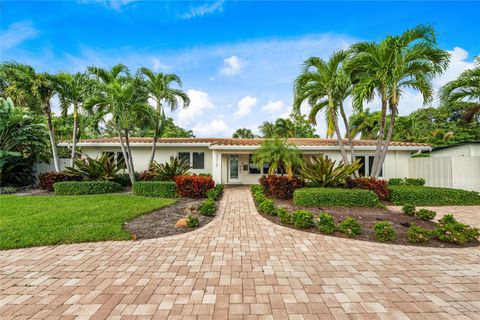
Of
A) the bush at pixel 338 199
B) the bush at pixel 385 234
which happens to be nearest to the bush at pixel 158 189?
the bush at pixel 338 199

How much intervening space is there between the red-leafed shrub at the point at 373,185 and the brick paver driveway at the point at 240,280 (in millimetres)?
4963

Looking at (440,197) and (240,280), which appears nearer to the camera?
(240,280)

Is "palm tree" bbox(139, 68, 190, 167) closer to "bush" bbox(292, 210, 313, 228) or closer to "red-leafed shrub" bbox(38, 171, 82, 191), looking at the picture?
"red-leafed shrub" bbox(38, 171, 82, 191)

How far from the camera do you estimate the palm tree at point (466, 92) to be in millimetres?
8930

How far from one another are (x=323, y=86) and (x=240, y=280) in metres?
9.95

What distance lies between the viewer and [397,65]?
835cm

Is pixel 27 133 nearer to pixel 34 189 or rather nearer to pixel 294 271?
pixel 34 189

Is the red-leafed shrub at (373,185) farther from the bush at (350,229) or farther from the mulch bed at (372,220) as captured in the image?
the bush at (350,229)

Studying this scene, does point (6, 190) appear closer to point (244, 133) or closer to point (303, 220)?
point (303, 220)

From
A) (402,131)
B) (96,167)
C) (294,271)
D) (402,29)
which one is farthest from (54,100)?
(402,131)

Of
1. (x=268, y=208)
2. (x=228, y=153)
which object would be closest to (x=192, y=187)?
(x=268, y=208)

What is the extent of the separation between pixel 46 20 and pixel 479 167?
1946cm

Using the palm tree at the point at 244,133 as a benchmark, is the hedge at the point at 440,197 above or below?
below

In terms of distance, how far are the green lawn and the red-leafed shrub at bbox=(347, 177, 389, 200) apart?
334 inches
